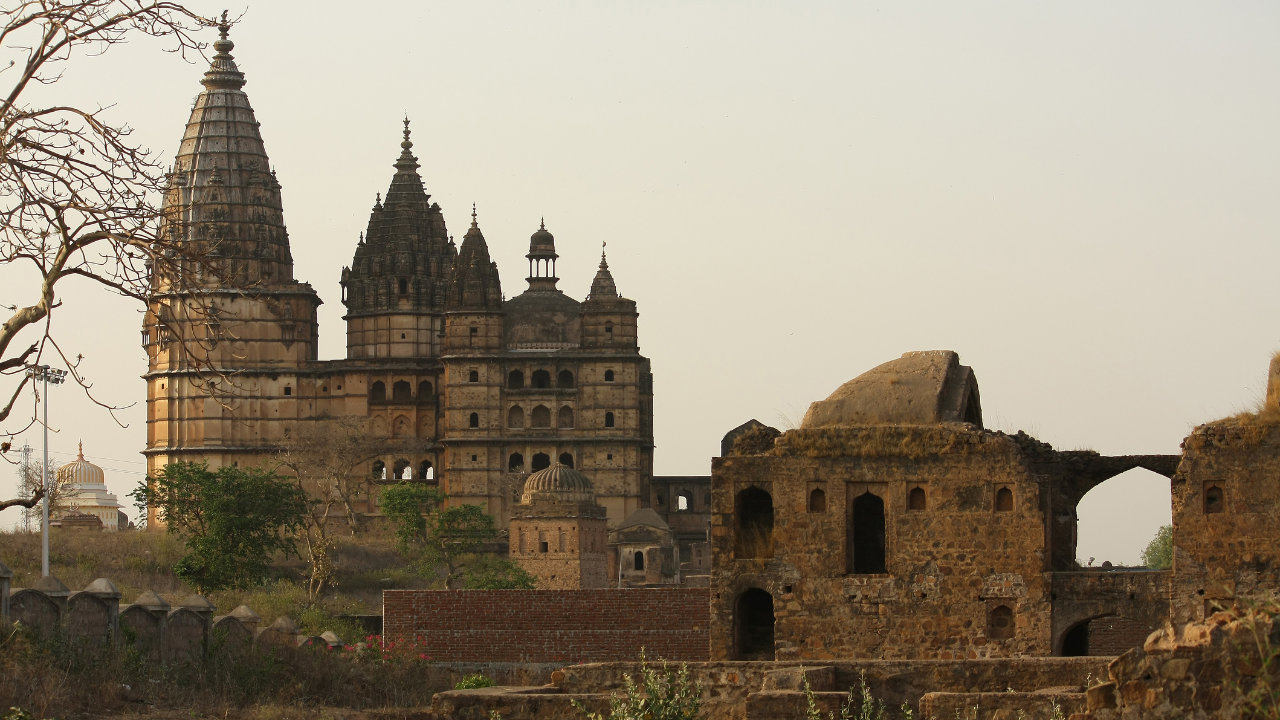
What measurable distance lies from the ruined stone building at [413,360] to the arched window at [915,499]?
146 ft

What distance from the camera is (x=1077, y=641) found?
2541 cm

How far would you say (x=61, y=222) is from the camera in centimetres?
1239

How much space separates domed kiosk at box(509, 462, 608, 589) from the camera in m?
59.5

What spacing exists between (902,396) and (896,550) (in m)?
1.89

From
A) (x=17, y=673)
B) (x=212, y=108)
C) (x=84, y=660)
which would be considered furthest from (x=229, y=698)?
(x=212, y=108)

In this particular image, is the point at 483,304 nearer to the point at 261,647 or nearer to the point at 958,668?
the point at 261,647

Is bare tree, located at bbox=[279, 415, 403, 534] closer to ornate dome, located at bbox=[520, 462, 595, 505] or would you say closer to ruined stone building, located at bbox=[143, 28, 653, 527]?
ruined stone building, located at bbox=[143, 28, 653, 527]

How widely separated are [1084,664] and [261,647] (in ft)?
47.4

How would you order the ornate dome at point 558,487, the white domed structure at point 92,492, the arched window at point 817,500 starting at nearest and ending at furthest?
1. the arched window at point 817,500
2. the ornate dome at point 558,487
3. the white domed structure at point 92,492

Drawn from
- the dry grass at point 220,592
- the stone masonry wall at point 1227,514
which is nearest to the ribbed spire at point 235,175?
the dry grass at point 220,592

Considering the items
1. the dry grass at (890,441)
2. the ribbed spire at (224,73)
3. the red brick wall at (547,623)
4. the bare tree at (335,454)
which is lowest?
the red brick wall at (547,623)

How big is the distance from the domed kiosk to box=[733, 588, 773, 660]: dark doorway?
32996mm

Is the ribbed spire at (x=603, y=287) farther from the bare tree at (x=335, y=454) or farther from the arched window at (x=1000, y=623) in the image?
the arched window at (x=1000, y=623)

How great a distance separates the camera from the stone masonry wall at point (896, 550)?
2412 centimetres
